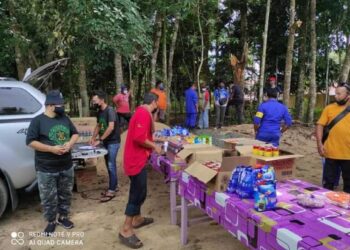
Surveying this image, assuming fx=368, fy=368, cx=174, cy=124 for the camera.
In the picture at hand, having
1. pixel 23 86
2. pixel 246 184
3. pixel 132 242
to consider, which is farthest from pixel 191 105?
pixel 246 184

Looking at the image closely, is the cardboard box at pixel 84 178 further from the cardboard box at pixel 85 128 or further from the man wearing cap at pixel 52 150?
the man wearing cap at pixel 52 150

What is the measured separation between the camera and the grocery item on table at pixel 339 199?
279 centimetres

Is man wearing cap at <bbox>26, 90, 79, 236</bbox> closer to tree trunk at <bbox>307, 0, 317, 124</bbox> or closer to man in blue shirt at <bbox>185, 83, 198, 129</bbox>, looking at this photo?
man in blue shirt at <bbox>185, 83, 198, 129</bbox>

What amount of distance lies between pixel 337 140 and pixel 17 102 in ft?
13.9

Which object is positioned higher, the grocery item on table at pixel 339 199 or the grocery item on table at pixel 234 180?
the grocery item on table at pixel 234 180

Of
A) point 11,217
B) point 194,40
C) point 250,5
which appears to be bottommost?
point 11,217

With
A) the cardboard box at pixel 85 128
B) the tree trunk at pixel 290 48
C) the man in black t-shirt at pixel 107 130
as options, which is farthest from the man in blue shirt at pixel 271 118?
the tree trunk at pixel 290 48

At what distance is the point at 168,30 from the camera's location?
16.8 metres

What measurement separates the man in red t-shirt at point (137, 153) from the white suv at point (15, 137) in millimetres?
1658

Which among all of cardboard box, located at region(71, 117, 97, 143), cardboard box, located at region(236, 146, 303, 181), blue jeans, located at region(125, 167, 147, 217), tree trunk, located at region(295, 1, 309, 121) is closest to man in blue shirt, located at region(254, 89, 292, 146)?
cardboard box, located at region(236, 146, 303, 181)

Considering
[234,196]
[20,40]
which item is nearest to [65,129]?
[234,196]

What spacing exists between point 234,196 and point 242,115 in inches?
436

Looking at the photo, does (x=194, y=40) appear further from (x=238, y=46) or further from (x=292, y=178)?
(x=292, y=178)

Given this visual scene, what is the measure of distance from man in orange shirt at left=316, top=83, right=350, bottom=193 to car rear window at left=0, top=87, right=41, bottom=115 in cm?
388
